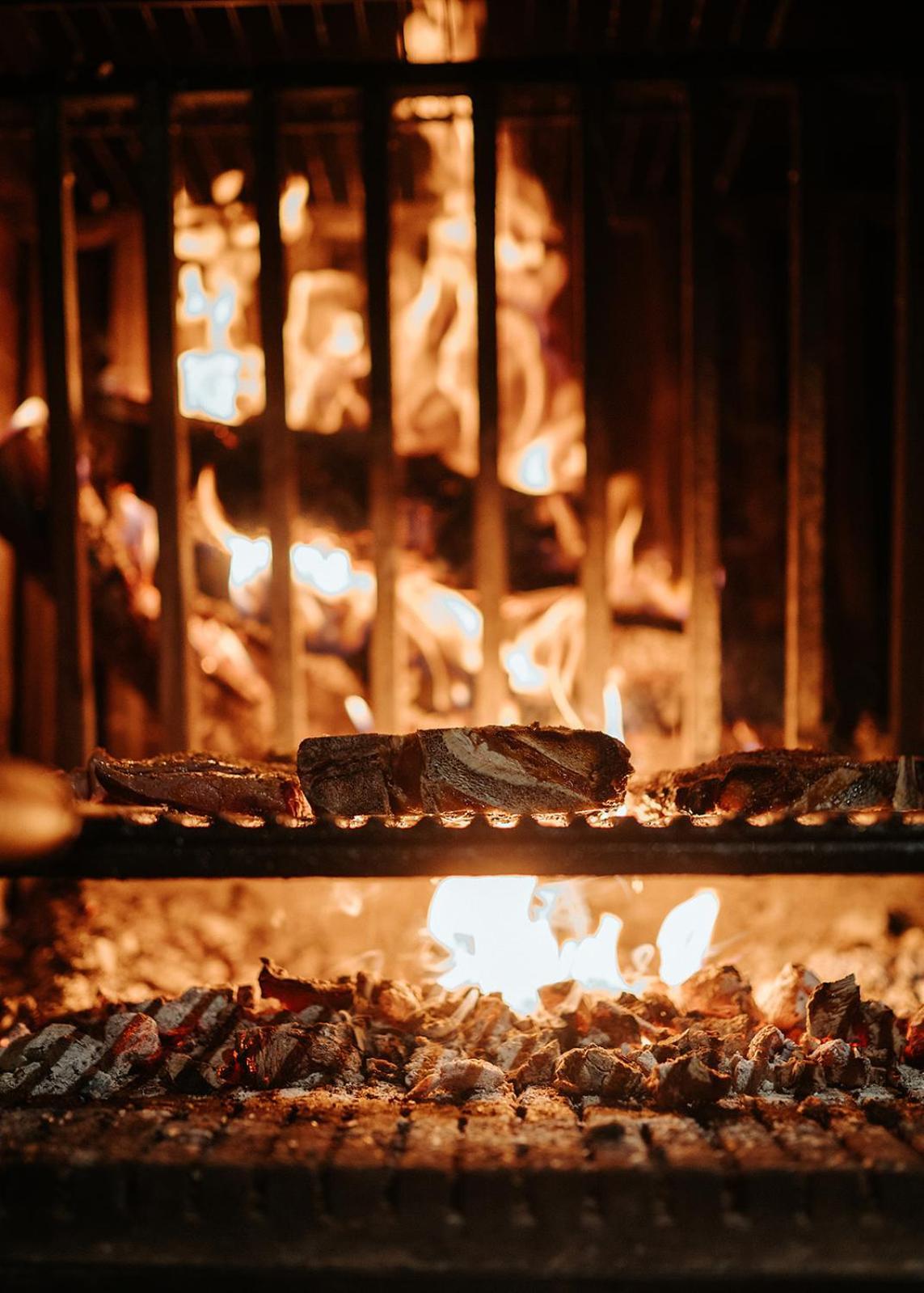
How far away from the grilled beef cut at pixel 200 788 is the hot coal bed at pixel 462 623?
0.08ft

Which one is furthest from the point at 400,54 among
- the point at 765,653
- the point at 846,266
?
the point at 765,653

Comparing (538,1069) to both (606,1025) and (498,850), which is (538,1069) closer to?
(606,1025)

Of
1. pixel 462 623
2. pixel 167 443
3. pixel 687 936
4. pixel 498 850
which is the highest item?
pixel 167 443

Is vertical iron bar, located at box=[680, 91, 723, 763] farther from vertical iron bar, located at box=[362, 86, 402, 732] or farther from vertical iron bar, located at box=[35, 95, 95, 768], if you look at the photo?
vertical iron bar, located at box=[35, 95, 95, 768]

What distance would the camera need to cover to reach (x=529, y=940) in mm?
2660

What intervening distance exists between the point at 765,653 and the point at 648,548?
697 millimetres

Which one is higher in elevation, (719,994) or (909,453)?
(909,453)

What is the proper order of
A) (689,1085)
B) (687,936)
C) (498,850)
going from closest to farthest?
1. (498,850)
2. (689,1085)
3. (687,936)

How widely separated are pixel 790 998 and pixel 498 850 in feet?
3.27

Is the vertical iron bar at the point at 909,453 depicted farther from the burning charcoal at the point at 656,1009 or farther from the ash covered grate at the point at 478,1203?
the ash covered grate at the point at 478,1203

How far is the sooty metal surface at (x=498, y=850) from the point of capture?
5.92ft

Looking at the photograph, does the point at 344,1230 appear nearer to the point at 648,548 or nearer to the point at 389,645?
the point at 389,645

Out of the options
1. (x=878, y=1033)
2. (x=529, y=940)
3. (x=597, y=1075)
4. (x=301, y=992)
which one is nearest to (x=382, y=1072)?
(x=301, y=992)

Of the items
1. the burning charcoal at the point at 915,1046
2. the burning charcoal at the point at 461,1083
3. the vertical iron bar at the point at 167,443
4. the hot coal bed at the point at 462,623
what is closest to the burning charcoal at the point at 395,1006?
the hot coal bed at the point at 462,623
